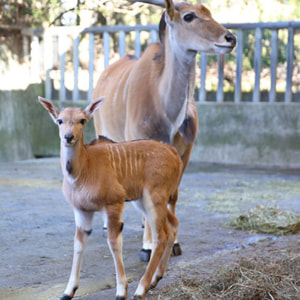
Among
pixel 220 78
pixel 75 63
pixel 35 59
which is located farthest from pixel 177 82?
pixel 35 59

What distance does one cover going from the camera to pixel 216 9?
11367 millimetres

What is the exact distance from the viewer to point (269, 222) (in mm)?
4766

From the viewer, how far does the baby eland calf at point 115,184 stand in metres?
2.94

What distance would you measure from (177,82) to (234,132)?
4396mm

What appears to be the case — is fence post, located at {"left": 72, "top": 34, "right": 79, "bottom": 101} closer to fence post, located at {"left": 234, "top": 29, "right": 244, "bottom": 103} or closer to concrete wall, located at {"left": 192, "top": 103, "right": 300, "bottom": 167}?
concrete wall, located at {"left": 192, "top": 103, "right": 300, "bottom": 167}

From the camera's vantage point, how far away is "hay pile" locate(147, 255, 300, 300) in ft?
9.73

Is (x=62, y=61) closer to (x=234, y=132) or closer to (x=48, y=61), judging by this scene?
(x=48, y=61)

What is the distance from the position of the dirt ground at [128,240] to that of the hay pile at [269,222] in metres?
0.11

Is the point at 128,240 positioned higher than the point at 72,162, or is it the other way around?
the point at 72,162

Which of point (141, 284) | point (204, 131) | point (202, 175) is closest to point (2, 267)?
point (141, 284)

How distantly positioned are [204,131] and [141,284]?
5648 millimetres

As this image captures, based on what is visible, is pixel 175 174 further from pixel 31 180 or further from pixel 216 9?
pixel 216 9

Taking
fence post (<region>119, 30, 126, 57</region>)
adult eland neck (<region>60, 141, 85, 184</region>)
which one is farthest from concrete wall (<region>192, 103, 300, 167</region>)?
adult eland neck (<region>60, 141, 85, 184</region>)

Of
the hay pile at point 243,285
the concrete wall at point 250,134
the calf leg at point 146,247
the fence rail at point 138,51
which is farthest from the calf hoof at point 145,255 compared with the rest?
the fence rail at point 138,51
